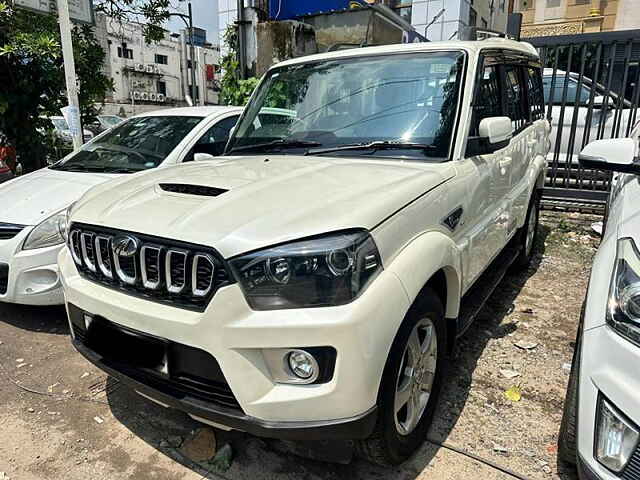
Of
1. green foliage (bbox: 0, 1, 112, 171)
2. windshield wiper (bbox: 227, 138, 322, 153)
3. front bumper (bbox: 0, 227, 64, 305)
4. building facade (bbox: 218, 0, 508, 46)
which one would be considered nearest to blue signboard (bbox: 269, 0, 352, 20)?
green foliage (bbox: 0, 1, 112, 171)

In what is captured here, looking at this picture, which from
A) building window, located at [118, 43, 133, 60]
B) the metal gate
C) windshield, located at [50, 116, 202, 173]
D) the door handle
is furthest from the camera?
building window, located at [118, 43, 133, 60]

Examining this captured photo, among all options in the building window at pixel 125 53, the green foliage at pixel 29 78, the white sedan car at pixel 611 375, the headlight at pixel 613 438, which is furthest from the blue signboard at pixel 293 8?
the building window at pixel 125 53

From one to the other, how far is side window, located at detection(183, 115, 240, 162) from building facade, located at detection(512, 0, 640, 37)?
2960 cm

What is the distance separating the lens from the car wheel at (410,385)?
6.37 ft

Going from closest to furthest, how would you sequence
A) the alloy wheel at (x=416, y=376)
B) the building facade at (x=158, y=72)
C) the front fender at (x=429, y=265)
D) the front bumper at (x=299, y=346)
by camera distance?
the front bumper at (x=299, y=346), the front fender at (x=429, y=265), the alloy wheel at (x=416, y=376), the building facade at (x=158, y=72)

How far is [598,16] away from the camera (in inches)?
1158

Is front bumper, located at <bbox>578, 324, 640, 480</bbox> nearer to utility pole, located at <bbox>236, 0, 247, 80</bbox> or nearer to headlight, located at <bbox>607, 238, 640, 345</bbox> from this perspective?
Result: headlight, located at <bbox>607, 238, 640, 345</bbox>

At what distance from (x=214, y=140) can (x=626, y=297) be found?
3829 millimetres

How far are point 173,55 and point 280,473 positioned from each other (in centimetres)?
5312

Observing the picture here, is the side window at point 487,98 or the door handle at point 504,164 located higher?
the side window at point 487,98

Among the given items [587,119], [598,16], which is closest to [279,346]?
[587,119]

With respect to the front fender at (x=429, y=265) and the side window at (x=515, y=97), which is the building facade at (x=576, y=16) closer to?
the side window at (x=515, y=97)

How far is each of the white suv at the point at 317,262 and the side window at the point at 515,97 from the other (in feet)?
1.91

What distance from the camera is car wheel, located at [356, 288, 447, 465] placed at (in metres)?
1.94
